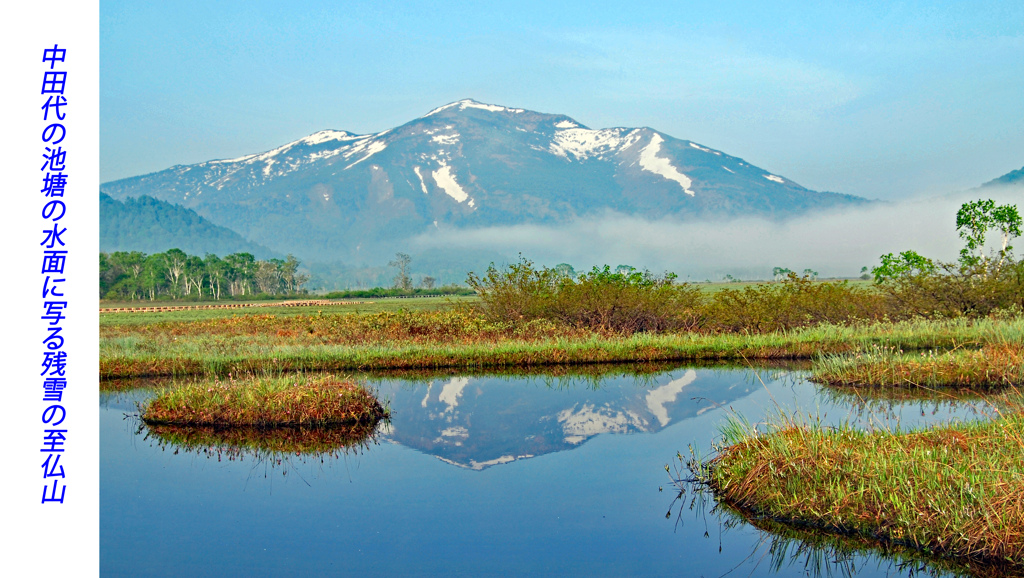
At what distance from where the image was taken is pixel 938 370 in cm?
1727

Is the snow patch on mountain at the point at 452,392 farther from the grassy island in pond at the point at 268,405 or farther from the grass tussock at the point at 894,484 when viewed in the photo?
the grass tussock at the point at 894,484

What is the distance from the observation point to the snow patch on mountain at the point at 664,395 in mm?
15012

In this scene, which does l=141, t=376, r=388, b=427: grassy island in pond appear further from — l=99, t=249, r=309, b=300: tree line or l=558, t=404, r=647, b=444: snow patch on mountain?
l=99, t=249, r=309, b=300: tree line

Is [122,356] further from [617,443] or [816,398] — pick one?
[816,398]

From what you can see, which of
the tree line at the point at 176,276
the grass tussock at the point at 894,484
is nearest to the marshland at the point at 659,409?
the grass tussock at the point at 894,484

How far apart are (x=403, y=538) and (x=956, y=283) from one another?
25874mm

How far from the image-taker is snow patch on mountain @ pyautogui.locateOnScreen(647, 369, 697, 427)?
1501cm

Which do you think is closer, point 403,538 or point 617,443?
point 403,538

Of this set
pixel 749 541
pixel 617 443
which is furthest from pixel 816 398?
pixel 749 541

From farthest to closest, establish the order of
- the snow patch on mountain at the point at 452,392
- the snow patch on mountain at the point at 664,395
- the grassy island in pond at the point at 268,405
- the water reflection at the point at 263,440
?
1. the snow patch on mountain at the point at 452,392
2. the snow patch on mountain at the point at 664,395
3. the grassy island in pond at the point at 268,405
4. the water reflection at the point at 263,440

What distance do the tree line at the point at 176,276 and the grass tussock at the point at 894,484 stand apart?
11231 cm

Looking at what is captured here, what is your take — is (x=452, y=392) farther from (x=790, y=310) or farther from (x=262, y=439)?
(x=790, y=310)

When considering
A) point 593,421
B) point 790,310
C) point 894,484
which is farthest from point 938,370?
point 790,310

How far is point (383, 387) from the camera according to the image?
18.5 meters
